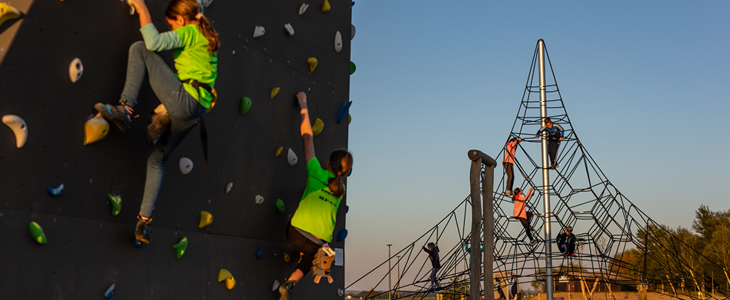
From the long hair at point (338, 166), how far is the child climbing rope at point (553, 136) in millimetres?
8456

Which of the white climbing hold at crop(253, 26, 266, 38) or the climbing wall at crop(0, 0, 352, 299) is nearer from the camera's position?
the climbing wall at crop(0, 0, 352, 299)

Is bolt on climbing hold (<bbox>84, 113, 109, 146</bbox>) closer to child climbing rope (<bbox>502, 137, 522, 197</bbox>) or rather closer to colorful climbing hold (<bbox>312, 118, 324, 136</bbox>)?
colorful climbing hold (<bbox>312, 118, 324, 136</bbox>)

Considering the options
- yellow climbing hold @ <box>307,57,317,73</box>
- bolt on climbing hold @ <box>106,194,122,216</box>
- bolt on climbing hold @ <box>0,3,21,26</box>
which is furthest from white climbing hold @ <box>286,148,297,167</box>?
bolt on climbing hold @ <box>0,3,21,26</box>

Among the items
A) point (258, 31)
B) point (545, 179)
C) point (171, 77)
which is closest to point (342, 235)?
point (258, 31)

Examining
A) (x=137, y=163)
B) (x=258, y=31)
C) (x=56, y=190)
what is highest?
(x=258, y=31)

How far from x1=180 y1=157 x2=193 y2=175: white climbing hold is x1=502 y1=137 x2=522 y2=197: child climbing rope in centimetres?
901

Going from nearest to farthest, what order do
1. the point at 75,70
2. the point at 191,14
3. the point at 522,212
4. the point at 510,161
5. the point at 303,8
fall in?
the point at 75,70 < the point at 191,14 < the point at 303,8 < the point at 522,212 < the point at 510,161

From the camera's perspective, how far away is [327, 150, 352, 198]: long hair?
4.64 meters

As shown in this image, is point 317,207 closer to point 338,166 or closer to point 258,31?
point 338,166

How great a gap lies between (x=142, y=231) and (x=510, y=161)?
31.7ft

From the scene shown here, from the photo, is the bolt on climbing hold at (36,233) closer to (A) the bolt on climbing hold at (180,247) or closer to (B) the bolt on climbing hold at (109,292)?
(B) the bolt on climbing hold at (109,292)

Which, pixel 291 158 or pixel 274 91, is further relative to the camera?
pixel 291 158

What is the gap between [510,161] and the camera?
40.1ft

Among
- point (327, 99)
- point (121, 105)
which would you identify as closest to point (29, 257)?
point (121, 105)
